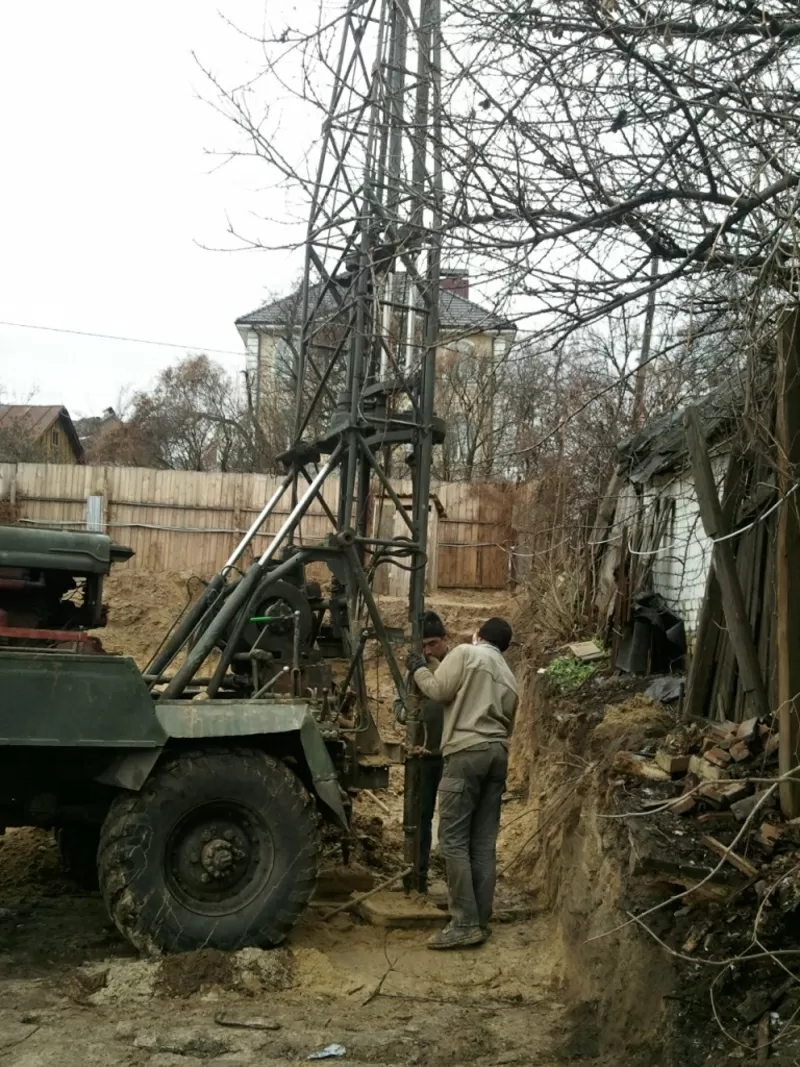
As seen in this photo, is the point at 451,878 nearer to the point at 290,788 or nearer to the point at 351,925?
the point at 351,925

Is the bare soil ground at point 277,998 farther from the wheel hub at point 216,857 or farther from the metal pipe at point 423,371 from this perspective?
the metal pipe at point 423,371

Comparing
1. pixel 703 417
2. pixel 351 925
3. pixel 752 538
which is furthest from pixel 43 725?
pixel 703 417

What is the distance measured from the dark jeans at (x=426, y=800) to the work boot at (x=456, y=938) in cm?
85

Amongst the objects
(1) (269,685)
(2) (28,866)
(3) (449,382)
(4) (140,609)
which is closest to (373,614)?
(1) (269,685)

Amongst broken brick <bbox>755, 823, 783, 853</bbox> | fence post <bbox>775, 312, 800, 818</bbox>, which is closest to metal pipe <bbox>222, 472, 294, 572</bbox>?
fence post <bbox>775, 312, 800, 818</bbox>

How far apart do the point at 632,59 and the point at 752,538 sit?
3.16 metres

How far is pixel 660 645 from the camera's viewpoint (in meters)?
9.28

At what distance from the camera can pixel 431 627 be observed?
7785 mm

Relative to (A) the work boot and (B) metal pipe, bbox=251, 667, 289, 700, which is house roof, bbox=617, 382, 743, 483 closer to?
(B) metal pipe, bbox=251, 667, 289, 700

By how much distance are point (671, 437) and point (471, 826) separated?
4348mm

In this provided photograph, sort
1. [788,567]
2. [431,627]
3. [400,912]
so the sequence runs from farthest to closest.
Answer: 1. [431,627]
2. [400,912]
3. [788,567]

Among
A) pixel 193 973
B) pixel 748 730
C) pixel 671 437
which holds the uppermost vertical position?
pixel 671 437

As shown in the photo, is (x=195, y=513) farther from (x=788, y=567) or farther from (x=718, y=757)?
(x=788, y=567)

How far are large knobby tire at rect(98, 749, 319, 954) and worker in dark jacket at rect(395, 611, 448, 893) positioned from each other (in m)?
1.49
